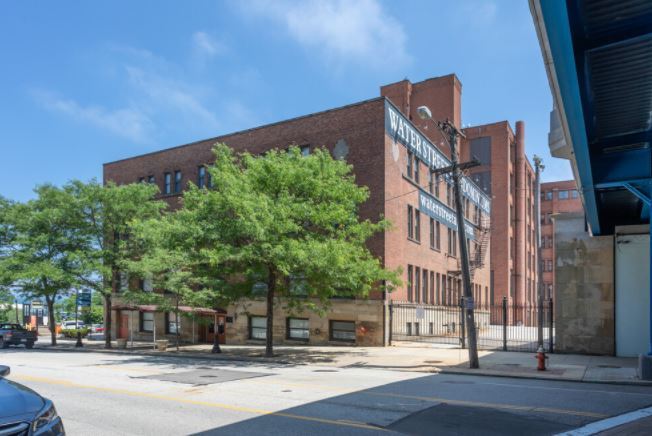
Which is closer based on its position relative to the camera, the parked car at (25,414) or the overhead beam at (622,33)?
the parked car at (25,414)

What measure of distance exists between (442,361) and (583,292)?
714cm

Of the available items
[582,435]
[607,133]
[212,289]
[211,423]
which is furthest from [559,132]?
[212,289]

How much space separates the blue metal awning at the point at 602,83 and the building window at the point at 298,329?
615 inches

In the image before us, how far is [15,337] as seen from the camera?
105 feet

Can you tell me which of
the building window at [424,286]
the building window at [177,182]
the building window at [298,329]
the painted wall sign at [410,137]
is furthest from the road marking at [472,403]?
the building window at [177,182]

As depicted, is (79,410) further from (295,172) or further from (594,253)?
(594,253)

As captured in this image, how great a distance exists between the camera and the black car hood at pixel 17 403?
5160mm

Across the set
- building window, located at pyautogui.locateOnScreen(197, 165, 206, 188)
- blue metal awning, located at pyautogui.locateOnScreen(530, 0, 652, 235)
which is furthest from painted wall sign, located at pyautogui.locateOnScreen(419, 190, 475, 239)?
blue metal awning, located at pyautogui.locateOnScreen(530, 0, 652, 235)

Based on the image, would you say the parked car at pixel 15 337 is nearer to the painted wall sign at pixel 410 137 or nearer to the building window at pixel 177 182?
the building window at pixel 177 182

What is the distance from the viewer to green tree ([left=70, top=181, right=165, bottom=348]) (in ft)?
100

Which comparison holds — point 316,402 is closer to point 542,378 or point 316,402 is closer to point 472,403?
point 472,403

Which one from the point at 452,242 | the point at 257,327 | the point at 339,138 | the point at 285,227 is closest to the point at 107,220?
the point at 257,327

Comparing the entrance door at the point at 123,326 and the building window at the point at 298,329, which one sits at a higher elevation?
the building window at the point at 298,329

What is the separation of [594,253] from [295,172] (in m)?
12.9
